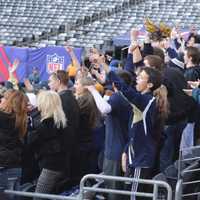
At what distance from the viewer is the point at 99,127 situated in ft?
22.3

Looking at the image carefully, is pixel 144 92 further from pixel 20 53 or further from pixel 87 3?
pixel 87 3

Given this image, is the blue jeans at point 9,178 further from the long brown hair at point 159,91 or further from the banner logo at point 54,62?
the banner logo at point 54,62

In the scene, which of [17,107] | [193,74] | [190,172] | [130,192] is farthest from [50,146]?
[193,74]

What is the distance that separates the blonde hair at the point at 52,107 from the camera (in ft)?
20.4

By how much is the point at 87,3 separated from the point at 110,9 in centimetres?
124

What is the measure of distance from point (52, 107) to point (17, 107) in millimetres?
334

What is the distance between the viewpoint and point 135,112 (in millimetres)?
5766

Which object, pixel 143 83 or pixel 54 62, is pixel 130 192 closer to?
pixel 143 83

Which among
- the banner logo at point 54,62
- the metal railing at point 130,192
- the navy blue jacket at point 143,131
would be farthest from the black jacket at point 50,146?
the banner logo at point 54,62

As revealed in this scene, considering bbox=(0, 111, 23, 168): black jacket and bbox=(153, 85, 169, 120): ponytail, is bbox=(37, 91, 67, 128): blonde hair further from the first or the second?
A: bbox=(153, 85, 169, 120): ponytail

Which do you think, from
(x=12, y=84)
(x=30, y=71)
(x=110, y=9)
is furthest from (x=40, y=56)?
(x=12, y=84)

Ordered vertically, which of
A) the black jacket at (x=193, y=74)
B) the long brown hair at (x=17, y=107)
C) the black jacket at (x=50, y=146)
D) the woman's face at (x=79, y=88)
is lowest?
the black jacket at (x=50, y=146)

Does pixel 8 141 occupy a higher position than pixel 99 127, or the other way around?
pixel 99 127

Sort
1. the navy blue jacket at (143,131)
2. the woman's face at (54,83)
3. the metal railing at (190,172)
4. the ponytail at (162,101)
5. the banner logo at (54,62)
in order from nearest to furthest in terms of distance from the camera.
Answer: the navy blue jacket at (143,131)
the metal railing at (190,172)
the ponytail at (162,101)
the woman's face at (54,83)
the banner logo at (54,62)
